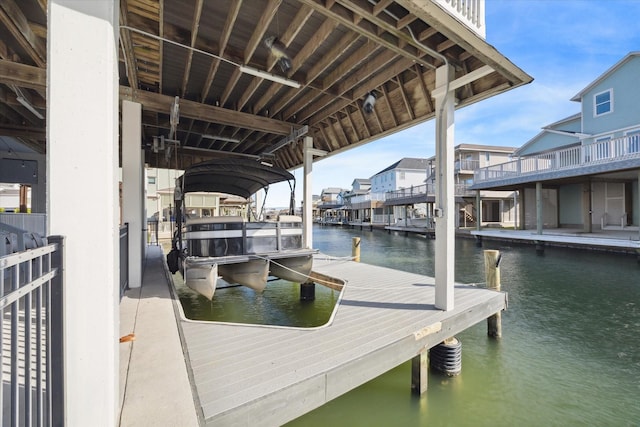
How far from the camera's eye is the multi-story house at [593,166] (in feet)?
42.1

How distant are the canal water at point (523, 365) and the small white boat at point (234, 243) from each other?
135 cm

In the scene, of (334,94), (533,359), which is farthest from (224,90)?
(533,359)

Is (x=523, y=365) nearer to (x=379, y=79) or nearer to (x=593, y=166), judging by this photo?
(x=379, y=79)

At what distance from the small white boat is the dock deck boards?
1059 mm

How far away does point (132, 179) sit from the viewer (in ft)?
17.7

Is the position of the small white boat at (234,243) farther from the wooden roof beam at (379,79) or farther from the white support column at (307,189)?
the wooden roof beam at (379,79)

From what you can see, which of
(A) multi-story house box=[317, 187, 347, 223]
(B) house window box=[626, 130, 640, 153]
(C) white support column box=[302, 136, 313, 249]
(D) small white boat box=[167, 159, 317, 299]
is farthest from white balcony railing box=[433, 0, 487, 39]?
(A) multi-story house box=[317, 187, 347, 223]

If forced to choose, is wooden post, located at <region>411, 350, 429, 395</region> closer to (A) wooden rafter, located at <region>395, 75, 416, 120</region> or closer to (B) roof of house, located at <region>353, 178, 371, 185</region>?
(A) wooden rafter, located at <region>395, 75, 416, 120</region>

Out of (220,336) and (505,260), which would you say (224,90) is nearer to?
(220,336)

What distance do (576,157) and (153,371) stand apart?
17.6 meters

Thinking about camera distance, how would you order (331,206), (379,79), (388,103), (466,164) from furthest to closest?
(331,206) < (466,164) < (388,103) < (379,79)

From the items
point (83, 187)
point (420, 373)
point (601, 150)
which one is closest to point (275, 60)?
point (83, 187)

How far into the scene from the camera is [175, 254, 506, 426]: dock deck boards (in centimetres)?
238

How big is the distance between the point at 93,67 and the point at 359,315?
12.2 feet
